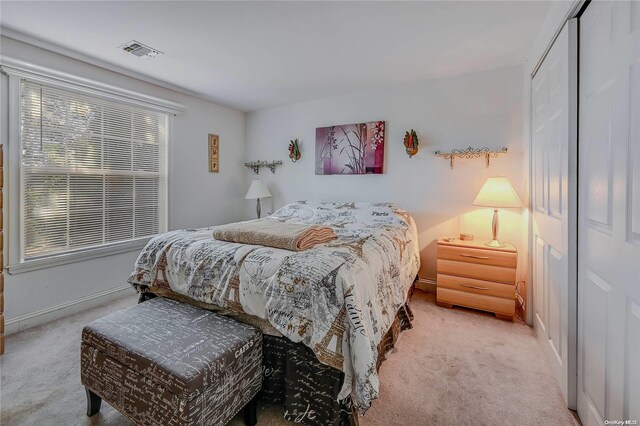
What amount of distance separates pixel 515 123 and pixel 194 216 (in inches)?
149

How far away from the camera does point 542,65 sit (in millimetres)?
1986

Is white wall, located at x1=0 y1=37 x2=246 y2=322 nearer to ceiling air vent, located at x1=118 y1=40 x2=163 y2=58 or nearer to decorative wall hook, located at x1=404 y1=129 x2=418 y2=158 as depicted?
ceiling air vent, located at x1=118 y1=40 x2=163 y2=58

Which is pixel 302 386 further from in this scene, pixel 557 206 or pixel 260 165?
pixel 260 165

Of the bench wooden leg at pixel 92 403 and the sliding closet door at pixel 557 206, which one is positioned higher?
the sliding closet door at pixel 557 206

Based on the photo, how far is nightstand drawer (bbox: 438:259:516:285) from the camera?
7.79 ft

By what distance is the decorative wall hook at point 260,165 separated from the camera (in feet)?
13.3

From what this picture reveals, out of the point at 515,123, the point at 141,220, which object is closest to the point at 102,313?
the point at 141,220

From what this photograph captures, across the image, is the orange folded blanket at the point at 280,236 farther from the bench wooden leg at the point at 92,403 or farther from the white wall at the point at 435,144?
the white wall at the point at 435,144

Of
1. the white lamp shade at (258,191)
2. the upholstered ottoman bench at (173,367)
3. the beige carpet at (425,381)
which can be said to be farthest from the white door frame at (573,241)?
the white lamp shade at (258,191)

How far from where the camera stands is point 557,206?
1.62 meters

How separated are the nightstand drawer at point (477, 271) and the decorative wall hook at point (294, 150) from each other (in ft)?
7.36

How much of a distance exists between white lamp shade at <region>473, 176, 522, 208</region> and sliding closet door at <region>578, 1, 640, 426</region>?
1.02 meters

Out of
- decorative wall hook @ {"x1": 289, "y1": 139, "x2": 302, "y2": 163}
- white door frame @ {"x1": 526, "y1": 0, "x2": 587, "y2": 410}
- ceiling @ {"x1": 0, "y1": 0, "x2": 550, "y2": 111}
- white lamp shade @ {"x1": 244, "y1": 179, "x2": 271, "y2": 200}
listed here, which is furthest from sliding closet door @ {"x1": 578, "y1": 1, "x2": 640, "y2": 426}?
white lamp shade @ {"x1": 244, "y1": 179, "x2": 271, "y2": 200}

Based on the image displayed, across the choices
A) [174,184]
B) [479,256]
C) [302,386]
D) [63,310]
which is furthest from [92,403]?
[479,256]
